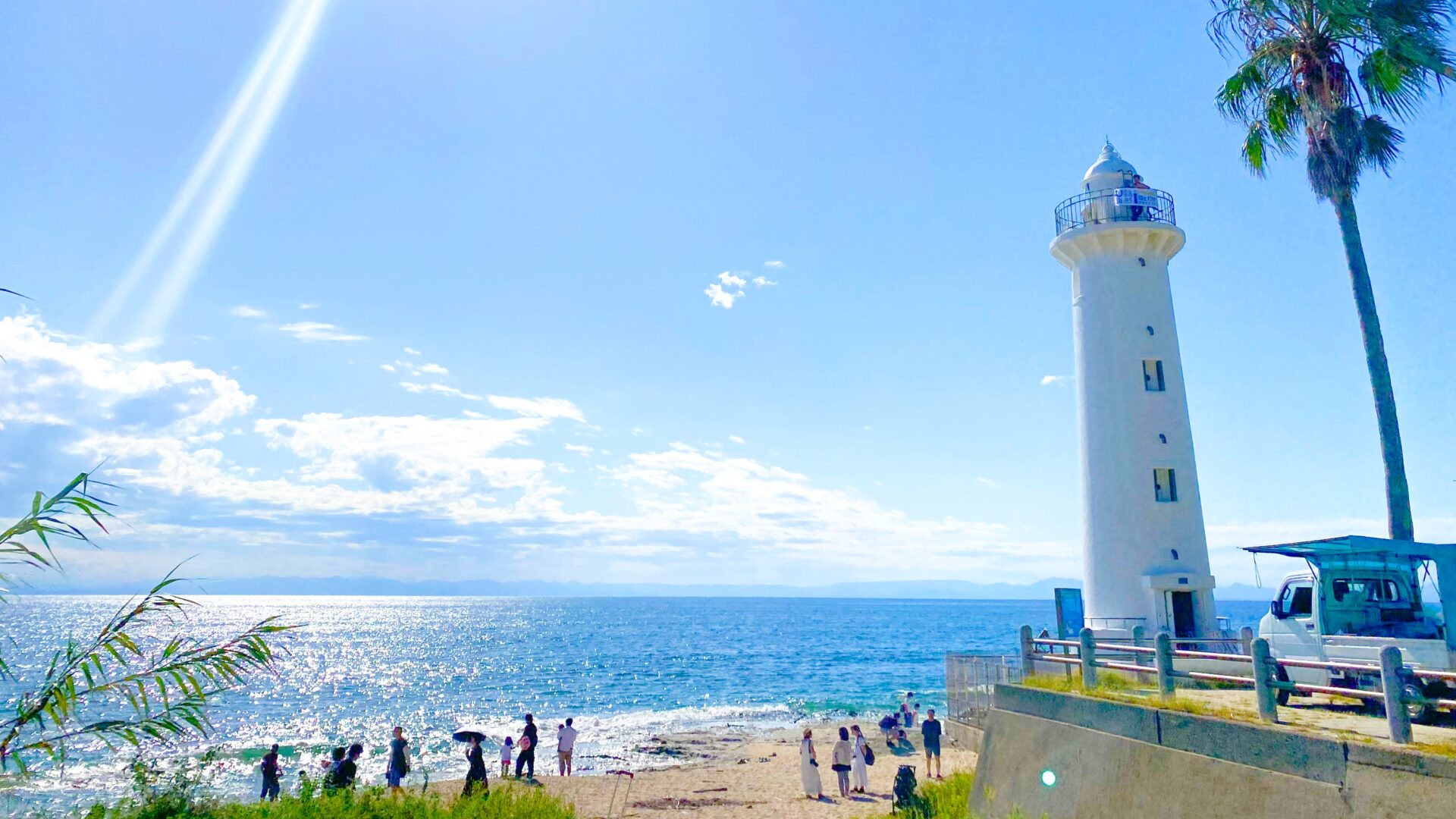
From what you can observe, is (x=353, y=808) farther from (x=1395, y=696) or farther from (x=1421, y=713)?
(x=1421, y=713)

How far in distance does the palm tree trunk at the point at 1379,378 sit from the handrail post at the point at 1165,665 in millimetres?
8093

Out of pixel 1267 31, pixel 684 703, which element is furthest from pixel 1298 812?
pixel 684 703

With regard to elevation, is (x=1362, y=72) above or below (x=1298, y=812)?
above

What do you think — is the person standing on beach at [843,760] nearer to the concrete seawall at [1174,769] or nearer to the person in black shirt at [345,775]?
the concrete seawall at [1174,769]

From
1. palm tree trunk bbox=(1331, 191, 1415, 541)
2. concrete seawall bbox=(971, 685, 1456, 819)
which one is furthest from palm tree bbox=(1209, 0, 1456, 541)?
concrete seawall bbox=(971, 685, 1456, 819)

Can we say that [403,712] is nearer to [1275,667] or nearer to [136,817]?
[136,817]

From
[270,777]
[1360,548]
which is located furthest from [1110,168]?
[270,777]

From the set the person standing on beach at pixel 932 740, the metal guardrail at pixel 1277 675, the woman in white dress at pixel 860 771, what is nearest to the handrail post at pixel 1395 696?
the metal guardrail at pixel 1277 675

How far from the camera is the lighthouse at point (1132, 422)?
2086 cm

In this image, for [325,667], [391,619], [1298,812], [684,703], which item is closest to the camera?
[1298,812]

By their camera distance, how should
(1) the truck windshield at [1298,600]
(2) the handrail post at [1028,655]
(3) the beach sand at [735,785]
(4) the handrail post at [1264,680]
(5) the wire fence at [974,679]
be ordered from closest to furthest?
(4) the handrail post at [1264,680]
(1) the truck windshield at [1298,600]
(2) the handrail post at [1028,655]
(3) the beach sand at [735,785]
(5) the wire fence at [974,679]

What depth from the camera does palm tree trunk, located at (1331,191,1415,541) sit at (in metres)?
16.1

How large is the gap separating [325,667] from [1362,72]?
3050 inches

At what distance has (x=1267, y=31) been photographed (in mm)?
17688
